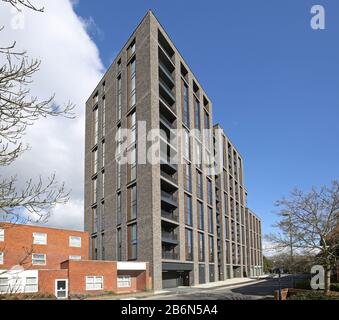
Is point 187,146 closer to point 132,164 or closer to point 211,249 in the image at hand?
point 132,164

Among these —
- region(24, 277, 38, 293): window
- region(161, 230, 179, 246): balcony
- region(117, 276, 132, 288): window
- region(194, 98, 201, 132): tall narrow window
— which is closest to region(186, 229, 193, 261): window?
region(161, 230, 179, 246): balcony

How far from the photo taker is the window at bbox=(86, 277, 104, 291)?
117ft

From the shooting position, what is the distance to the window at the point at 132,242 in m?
43.8

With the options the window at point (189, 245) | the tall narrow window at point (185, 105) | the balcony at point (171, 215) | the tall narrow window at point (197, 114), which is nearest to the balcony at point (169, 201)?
the balcony at point (171, 215)

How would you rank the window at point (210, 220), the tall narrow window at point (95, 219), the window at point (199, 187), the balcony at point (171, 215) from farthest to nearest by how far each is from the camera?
the window at point (210, 220), the window at point (199, 187), the tall narrow window at point (95, 219), the balcony at point (171, 215)

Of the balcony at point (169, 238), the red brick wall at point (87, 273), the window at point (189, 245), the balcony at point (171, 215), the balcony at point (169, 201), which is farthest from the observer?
the window at point (189, 245)

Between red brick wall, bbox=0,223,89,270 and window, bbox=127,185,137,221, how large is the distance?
10.3m

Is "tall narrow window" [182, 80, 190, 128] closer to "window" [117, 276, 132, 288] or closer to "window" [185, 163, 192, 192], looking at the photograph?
"window" [185, 163, 192, 192]

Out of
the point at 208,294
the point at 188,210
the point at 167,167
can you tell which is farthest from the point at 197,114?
the point at 208,294

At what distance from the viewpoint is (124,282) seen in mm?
39969

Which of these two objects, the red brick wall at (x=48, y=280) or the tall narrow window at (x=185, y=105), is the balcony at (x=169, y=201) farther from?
the red brick wall at (x=48, y=280)

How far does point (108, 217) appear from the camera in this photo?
51.0 meters
